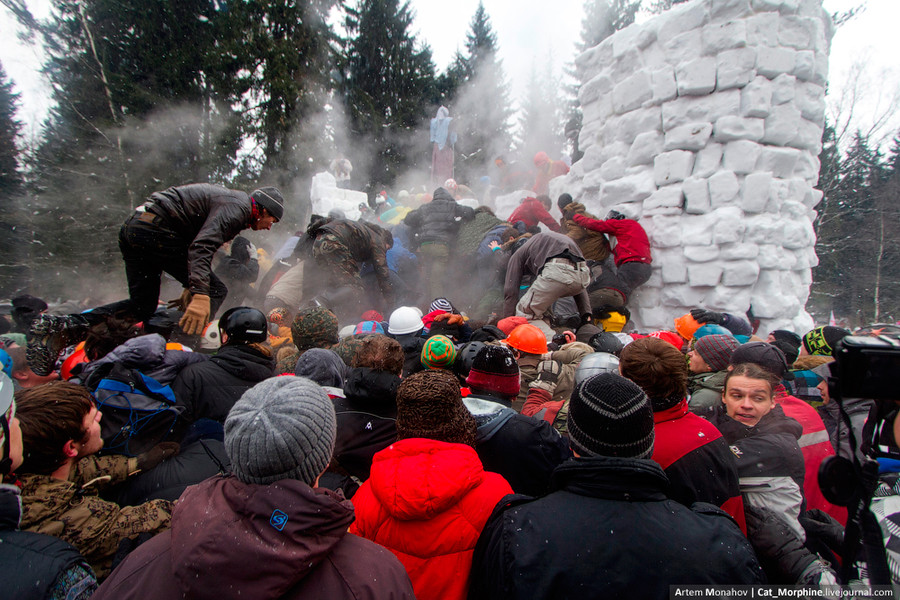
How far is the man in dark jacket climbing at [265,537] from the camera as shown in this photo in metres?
0.79

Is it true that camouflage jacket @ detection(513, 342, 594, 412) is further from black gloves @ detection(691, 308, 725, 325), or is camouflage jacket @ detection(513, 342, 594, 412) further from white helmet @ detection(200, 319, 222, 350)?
white helmet @ detection(200, 319, 222, 350)

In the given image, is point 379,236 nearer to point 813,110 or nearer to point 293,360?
point 293,360

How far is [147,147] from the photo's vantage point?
913 cm

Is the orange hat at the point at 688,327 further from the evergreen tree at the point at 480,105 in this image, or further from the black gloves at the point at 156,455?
the evergreen tree at the point at 480,105

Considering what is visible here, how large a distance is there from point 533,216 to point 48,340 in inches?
245

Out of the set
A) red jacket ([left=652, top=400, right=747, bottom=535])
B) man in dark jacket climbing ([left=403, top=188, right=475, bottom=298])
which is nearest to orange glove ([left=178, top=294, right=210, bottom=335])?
red jacket ([left=652, top=400, right=747, bottom=535])

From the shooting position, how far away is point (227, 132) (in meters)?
10.1

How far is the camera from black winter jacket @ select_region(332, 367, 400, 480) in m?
1.99

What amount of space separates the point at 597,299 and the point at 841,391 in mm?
4294

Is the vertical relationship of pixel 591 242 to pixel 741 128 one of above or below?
below

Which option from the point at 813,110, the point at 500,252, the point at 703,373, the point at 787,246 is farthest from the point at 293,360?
the point at 813,110

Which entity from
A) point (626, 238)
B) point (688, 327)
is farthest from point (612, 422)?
point (626, 238)

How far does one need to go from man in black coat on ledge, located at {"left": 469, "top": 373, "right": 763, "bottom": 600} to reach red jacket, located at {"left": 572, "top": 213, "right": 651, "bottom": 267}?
4.41 metres

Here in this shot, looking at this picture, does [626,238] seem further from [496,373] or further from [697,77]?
[496,373]
